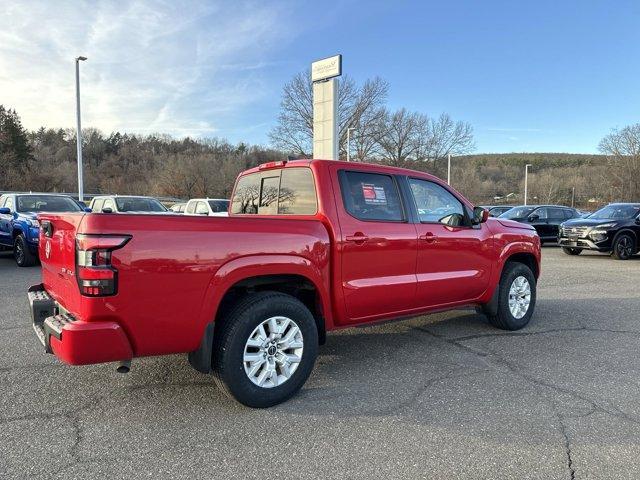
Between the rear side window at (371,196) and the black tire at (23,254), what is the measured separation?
978cm

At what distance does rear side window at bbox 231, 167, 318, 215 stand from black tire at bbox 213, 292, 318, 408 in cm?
94

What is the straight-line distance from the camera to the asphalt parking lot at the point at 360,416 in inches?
114

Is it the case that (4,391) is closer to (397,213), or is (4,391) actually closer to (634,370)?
(397,213)

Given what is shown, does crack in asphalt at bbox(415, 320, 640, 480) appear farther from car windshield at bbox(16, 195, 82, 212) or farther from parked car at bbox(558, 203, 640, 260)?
car windshield at bbox(16, 195, 82, 212)

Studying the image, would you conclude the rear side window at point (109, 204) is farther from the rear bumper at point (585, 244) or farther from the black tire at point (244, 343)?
the rear bumper at point (585, 244)

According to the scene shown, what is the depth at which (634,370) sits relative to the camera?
455 cm

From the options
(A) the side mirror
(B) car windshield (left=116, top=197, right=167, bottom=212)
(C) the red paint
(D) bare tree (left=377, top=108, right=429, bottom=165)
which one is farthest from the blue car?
(D) bare tree (left=377, top=108, right=429, bottom=165)

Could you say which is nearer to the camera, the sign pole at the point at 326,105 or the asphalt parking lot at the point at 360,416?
the asphalt parking lot at the point at 360,416

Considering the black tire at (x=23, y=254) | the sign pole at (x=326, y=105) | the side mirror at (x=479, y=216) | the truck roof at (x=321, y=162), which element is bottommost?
the black tire at (x=23, y=254)

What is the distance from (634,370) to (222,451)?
3861 millimetres

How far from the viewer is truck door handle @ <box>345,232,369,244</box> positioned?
4176 millimetres

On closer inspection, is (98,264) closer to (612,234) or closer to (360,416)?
(360,416)

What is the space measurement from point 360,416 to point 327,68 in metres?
16.2

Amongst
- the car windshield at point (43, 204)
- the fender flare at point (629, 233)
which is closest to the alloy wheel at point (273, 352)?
the car windshield at point (43, 204)
